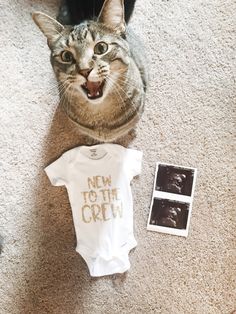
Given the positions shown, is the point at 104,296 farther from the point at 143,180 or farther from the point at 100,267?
the point at 143,180

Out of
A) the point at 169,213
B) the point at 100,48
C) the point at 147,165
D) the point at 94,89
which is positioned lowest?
the point at 169,213

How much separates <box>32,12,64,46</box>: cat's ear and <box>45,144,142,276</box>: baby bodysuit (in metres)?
0.42

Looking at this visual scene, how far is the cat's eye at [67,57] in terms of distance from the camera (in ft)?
3.56

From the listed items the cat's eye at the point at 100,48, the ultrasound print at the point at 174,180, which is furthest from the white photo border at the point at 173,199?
the cat's eye at the point at 100,48

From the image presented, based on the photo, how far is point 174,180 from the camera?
4.68 ft

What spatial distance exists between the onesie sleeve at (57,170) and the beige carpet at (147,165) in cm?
2

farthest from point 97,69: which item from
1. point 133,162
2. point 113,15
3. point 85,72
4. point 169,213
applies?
point 169,213

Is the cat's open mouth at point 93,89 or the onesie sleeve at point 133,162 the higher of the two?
the cat's open mouth at point 93,89

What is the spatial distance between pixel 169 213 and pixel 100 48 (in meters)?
0.58

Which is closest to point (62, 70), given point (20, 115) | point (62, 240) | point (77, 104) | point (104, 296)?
point (77, 104)

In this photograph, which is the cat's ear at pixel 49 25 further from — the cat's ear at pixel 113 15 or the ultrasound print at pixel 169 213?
the ultrasound print at pixel 169 213

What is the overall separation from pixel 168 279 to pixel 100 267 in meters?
0.21

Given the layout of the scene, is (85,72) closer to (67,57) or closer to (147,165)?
(67,57)

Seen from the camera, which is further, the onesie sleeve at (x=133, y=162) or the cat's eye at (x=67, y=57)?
the onesie sleeve at (x=133, y=162)
